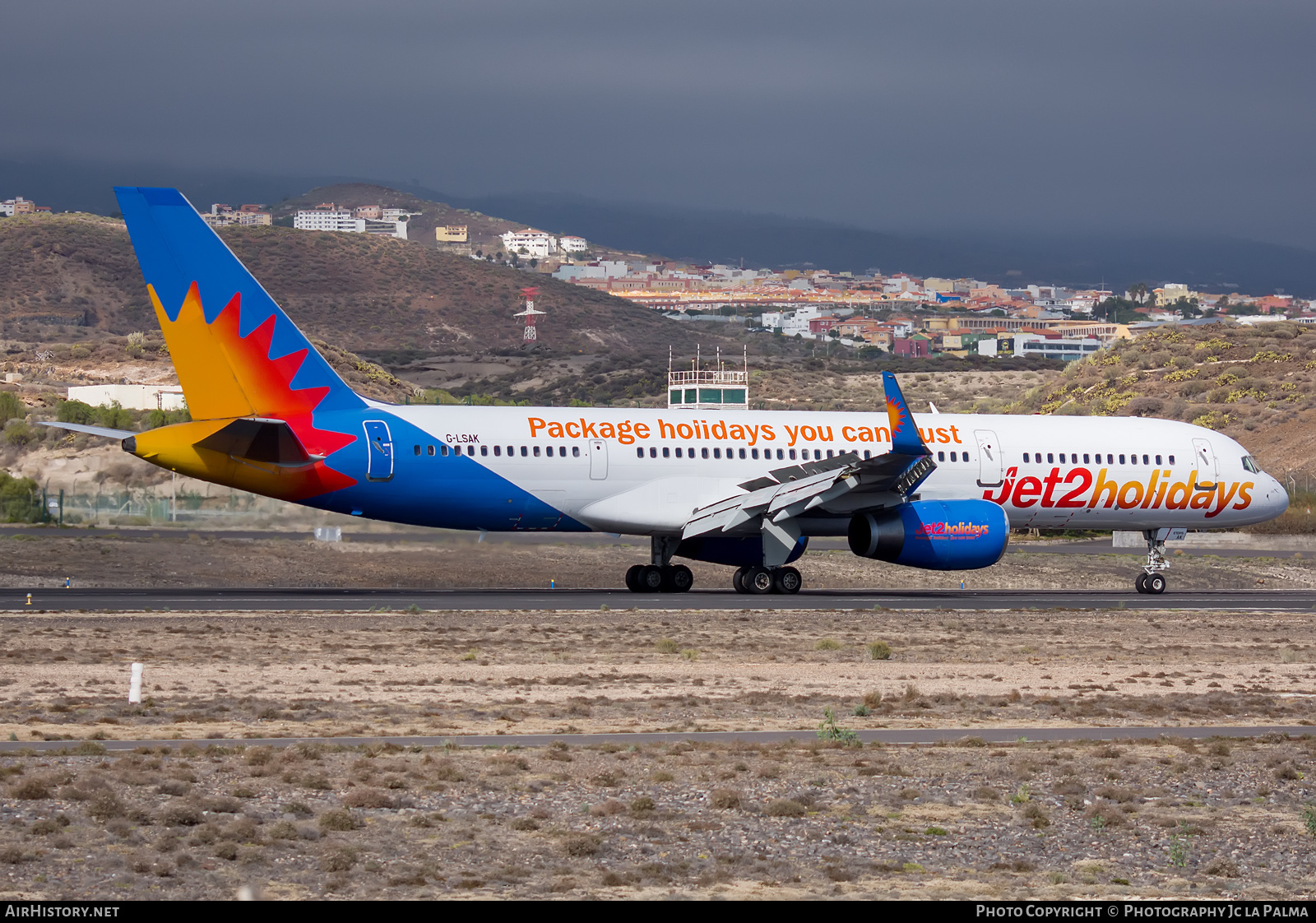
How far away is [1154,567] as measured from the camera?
35.3 metres

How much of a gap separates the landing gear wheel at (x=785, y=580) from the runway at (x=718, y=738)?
15.6 m

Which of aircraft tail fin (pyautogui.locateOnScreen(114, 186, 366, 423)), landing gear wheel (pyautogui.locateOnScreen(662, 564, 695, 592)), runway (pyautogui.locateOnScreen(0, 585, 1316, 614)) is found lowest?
runway (pyautogui.locateOnScreen(0, 585, 1316, 614))

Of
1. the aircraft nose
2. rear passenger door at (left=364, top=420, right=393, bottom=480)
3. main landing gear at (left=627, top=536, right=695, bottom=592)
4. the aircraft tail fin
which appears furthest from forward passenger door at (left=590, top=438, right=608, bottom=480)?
the aircraft nose

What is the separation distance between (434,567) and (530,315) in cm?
11644

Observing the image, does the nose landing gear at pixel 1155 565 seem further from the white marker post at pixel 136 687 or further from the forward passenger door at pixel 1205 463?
the white marker post at pixel 136 687

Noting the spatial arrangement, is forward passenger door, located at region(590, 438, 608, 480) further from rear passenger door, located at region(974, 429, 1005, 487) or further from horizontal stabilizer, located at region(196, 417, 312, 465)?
rear passenger door, located at region(974, 429, 1005, 487)

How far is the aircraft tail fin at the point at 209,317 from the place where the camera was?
90.5 ft

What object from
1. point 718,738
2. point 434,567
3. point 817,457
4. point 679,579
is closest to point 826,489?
point 817,457

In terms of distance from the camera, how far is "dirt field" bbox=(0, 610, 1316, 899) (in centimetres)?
1014

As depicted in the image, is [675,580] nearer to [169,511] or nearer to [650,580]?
[650,580]

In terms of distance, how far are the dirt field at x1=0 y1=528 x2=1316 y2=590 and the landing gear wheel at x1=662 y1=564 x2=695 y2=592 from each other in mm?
3114

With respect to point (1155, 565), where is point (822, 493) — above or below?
above

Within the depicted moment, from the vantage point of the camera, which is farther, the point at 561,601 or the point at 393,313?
the point at 393,313

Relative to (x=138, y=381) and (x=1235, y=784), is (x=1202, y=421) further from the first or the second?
(x=1235, y=784)
